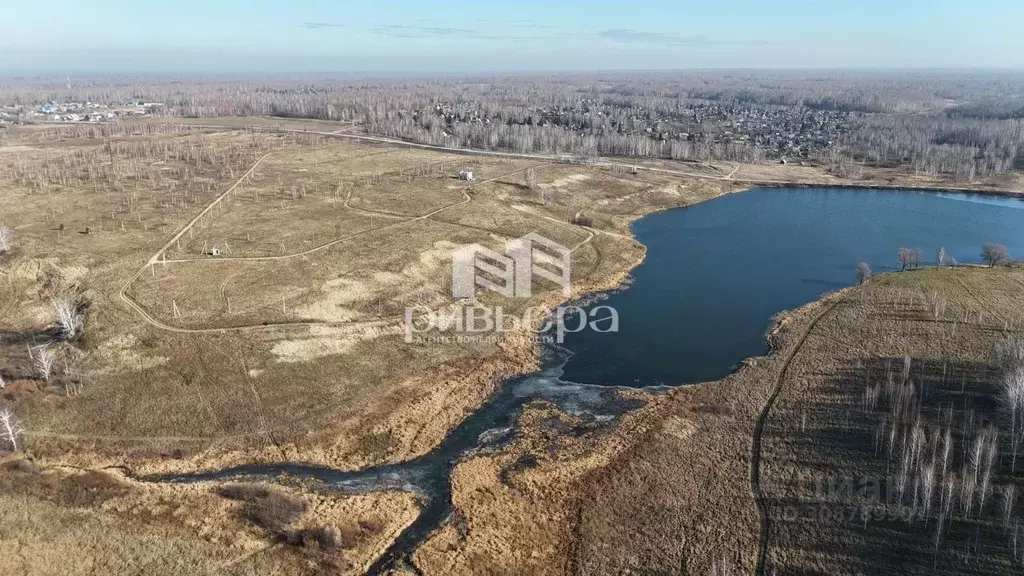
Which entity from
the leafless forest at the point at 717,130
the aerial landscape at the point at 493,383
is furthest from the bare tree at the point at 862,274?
the leafless forest at the point at 717,130

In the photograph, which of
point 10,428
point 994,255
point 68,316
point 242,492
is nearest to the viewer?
point 242,492

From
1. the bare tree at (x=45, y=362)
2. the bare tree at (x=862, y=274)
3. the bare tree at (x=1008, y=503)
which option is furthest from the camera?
the bare tree at (x=862, y=274)

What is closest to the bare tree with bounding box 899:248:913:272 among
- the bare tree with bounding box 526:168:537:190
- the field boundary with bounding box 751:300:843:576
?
the field boundary with bounding box 751:300:843:576

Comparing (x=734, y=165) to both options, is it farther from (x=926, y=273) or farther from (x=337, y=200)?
(x=337, y=200)

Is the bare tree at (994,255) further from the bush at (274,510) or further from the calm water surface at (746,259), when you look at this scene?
the bush at (274,510)

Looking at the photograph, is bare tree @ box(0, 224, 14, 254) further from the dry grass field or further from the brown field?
the dry grass field

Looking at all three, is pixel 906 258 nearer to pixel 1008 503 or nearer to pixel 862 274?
pixel 862 274

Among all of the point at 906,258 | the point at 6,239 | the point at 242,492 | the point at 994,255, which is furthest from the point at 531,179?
the point at 242,492

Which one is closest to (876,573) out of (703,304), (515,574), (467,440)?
(515,574)
